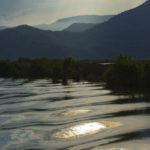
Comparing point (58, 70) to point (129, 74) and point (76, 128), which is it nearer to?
point (129, 74)

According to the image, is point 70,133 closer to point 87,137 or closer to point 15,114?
point 87,137

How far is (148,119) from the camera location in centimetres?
3291

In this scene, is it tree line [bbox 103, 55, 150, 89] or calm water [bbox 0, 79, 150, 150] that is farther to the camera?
tree line [bbox 103, 55, 150, 89]

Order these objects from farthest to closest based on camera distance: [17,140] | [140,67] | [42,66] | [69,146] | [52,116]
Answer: [42,66] → [140,67] → [52,116] → [17,140] → [69,146]

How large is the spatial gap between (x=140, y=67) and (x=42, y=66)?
94322 mm

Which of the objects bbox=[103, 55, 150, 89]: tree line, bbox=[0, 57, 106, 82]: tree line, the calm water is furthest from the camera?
bbox=[0, 57, 106, 82]: tree line

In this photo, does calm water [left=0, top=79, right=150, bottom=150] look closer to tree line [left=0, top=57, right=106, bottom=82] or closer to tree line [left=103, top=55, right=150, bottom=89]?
tree line [left=103, top=55, right=150, bottom=89]

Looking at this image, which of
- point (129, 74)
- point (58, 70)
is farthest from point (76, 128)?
point (58, 70)

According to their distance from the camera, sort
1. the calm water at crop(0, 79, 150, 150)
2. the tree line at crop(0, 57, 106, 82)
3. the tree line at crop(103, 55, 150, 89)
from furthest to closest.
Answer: the tree line at crop(0, 57, 106, 82) → the tree line at crop(103, 55, 150, 89) → the calm water at crop(0, 79, 150, 150)

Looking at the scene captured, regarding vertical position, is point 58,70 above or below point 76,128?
above

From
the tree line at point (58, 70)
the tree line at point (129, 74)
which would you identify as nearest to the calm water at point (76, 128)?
the tree line at point (129, 74)

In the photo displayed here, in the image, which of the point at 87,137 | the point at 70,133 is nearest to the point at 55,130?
the point at 70,133

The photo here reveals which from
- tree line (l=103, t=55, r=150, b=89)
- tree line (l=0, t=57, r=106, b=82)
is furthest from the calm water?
tree line (l=0, t=57, r=106, b=82)

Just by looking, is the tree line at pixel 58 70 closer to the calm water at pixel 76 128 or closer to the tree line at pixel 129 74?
the tree line at pixel 129 74
